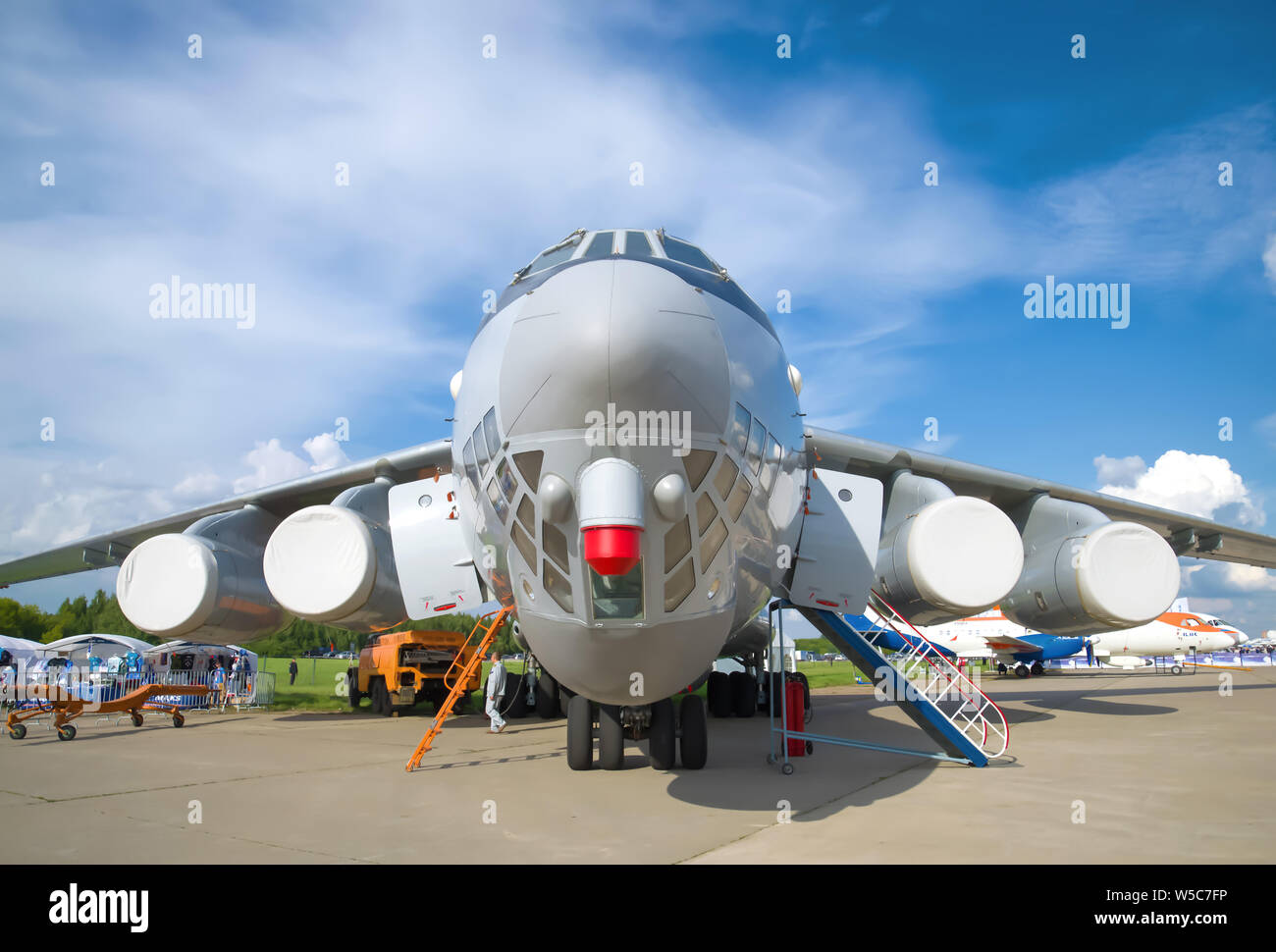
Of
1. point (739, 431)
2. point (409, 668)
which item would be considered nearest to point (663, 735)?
point (739, 431)

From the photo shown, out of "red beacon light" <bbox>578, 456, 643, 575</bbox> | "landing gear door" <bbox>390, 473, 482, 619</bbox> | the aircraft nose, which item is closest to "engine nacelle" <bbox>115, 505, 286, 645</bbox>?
"landing gear door" <bbox>390, 473, 482, 619</bbox>

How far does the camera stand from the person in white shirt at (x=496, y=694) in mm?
14172

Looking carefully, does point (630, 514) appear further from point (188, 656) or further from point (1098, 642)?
point (1098, 642)

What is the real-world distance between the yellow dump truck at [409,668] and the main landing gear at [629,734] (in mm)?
9585

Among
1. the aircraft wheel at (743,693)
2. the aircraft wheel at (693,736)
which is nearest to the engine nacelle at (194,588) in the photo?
the aircraft wheel at (693,736)

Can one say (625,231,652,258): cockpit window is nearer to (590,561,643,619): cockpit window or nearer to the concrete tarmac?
(590,561,643,619): cockpit window

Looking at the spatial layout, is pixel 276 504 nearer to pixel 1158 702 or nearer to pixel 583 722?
pixel 583 722

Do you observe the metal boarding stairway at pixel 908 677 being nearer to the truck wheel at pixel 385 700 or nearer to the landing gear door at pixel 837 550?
the landing gear door at pixel 837 550

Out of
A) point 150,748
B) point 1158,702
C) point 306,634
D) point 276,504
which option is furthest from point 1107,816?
point 306,634

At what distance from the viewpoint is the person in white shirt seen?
→ 1417 centimetres

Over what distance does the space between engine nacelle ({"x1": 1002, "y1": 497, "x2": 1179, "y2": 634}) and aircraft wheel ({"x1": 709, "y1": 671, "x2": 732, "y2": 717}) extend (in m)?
6.59

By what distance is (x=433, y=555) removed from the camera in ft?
26.2

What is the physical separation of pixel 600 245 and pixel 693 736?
18.1 feet
